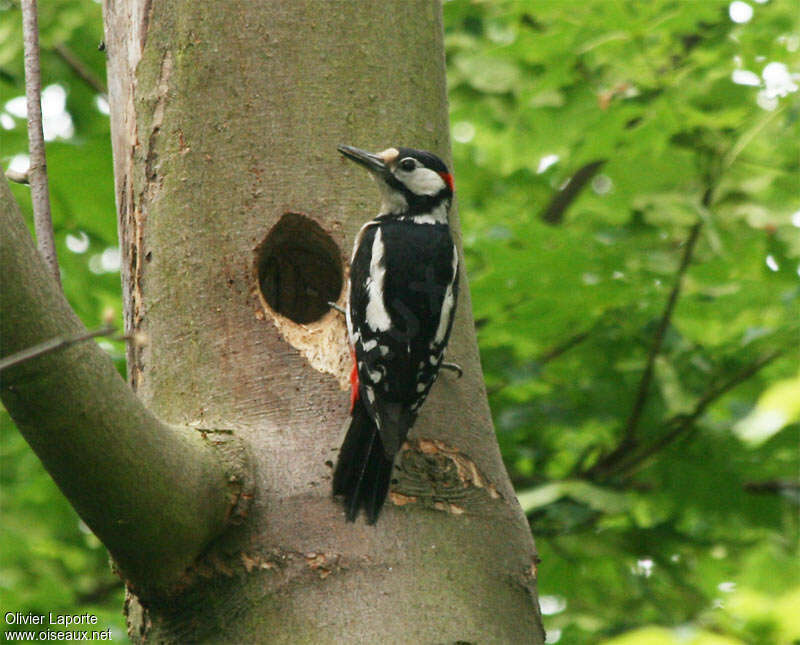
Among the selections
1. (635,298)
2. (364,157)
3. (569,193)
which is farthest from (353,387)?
(569,193)

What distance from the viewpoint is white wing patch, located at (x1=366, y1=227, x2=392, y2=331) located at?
3.09m

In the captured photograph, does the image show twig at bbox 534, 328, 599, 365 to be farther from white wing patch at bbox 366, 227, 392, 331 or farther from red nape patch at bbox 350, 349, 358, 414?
red nape patch at bbox 350, 349, 358, 414

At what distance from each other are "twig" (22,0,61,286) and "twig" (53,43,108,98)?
3077mm

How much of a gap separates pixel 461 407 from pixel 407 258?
2.46 feet

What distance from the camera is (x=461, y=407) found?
282 cm

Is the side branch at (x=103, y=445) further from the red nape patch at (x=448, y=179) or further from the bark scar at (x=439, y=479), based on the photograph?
the red nape patch at (x=448, y=179)

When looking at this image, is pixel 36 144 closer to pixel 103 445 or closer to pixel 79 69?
pixel 103 445

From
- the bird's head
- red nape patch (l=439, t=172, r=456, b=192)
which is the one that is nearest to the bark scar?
the bird's head

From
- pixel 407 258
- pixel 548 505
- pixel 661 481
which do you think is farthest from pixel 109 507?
pixel 661 481

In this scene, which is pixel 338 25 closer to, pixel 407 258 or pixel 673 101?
pixel 407 258

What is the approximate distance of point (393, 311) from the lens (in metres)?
3.21

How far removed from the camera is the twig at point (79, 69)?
548 cm

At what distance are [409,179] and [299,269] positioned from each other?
1.50ft

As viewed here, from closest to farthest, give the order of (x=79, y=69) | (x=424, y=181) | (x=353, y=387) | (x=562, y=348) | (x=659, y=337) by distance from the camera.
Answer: (x=353, y=387)
(x=424, y=181)
(x=659, y=337)
(x=562, y=348)
(x=79, y=69)
